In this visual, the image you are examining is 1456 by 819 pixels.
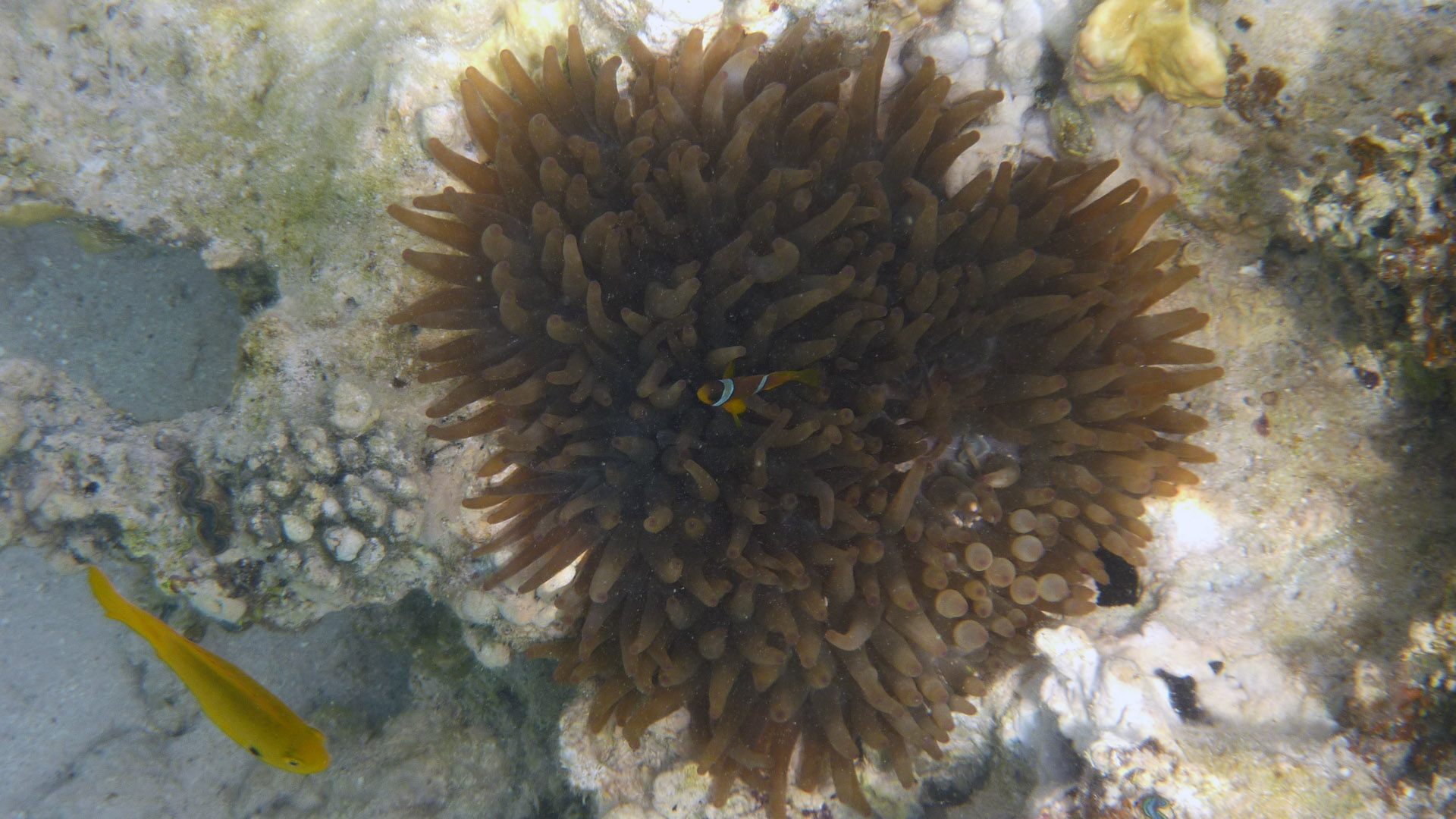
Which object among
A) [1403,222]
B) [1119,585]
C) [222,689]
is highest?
[1403,222]

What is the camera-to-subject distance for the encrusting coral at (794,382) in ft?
8.93

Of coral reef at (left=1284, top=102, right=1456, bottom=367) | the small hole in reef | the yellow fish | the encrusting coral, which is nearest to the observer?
coral reef at (left=1284, top=102, right=1456, bottom=367)

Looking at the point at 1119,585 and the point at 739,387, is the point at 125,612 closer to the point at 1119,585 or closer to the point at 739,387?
the point at 739,387

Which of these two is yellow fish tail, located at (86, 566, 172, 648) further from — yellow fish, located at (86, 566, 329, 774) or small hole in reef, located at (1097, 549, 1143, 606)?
small hole in reef, located at (1097, 549, 1143, 606)

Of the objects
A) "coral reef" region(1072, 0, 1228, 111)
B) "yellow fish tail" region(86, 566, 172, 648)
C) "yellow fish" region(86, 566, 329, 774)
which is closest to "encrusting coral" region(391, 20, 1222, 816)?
"coral reef" region(1072, 0, 1228, 111)

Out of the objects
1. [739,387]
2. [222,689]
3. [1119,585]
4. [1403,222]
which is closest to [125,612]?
[222,689]

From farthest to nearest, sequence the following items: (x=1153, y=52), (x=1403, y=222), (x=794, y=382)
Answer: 1. (x=1153, y=52)
2. (x=794, y=382)
3. (x=1403, y=222)

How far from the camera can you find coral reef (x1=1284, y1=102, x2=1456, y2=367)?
2480 millimetres

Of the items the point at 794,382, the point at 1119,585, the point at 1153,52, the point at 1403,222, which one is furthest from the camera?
the point at 1119,585

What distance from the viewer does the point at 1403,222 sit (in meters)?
2.54

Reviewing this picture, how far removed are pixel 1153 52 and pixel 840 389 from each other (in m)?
1.90

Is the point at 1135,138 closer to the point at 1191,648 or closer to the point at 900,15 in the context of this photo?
the point at 900,15

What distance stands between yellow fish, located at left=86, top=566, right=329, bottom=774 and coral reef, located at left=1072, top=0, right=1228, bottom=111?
426 centimetres

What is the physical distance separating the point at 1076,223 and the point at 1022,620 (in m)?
1.68
